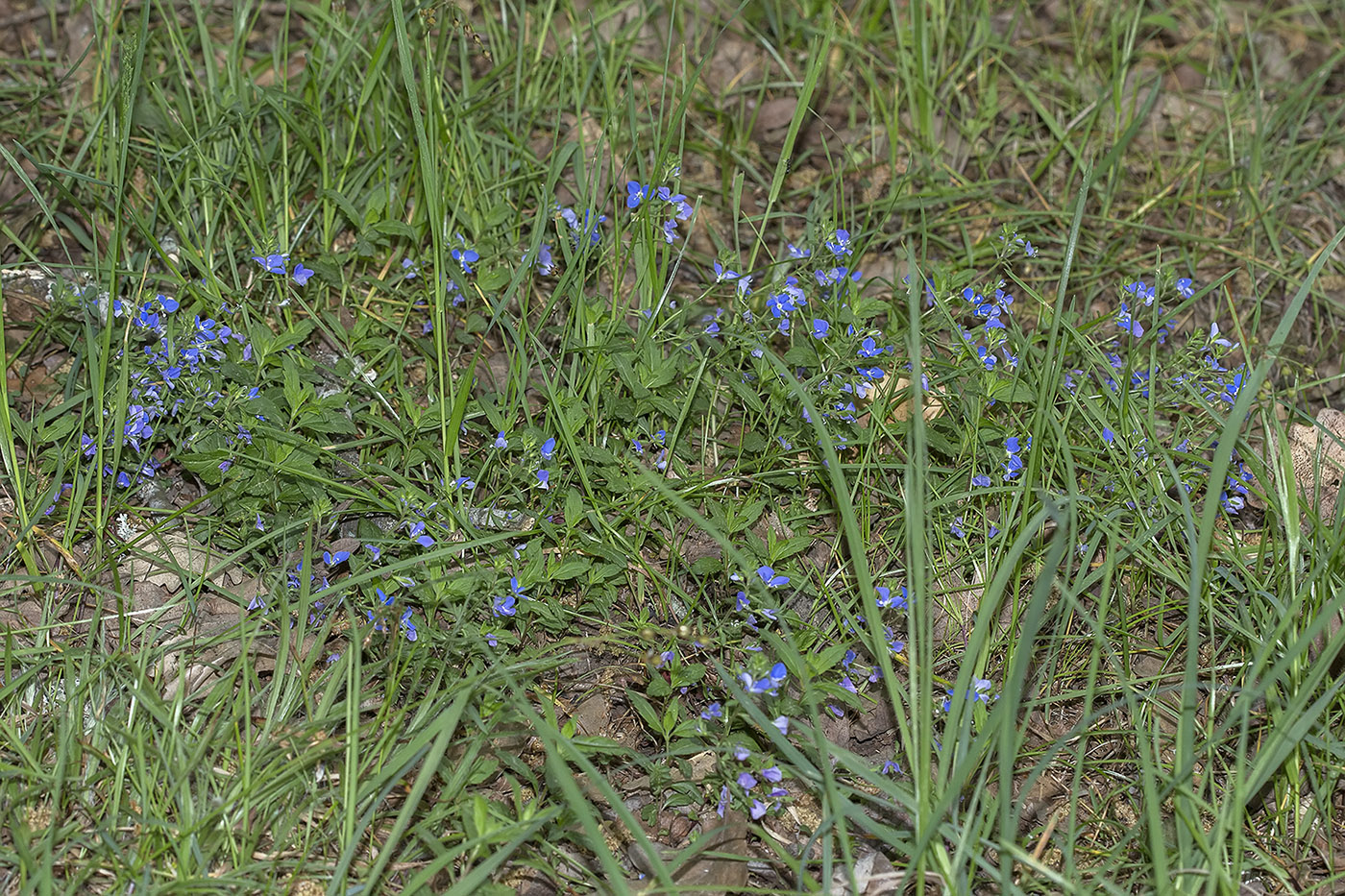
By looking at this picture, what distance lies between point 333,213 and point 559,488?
110 cm

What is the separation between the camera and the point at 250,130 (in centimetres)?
326

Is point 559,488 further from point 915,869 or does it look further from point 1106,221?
point 1106,221

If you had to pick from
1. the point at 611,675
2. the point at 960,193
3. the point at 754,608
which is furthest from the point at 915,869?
the point at 960,193

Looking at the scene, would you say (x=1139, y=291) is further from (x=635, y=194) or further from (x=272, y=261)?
(x=272, y=261)

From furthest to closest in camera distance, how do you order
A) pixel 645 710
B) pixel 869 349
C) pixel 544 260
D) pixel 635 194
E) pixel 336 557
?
pixel 544 260
pixel 635 194
pixel 869 349
pixel 336 557
pixel 645 710

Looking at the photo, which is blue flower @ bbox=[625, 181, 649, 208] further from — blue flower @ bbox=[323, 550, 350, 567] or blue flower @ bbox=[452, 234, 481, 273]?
blue flower @ bbox=[323, 550, 350, 567]

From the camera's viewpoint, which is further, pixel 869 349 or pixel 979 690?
pixel 869 349

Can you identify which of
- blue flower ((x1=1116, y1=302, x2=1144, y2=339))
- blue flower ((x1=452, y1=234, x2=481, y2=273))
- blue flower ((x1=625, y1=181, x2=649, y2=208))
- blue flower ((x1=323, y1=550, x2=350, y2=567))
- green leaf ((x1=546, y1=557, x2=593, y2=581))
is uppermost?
blue flower ((x1=625, y1=181, x2=649, y2=208))

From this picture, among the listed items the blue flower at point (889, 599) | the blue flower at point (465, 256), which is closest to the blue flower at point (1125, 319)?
the blue flower at point (889, 599)

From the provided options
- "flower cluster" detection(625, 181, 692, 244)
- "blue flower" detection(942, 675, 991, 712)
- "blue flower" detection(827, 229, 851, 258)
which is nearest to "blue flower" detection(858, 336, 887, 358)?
"blue flower" detection(827, 229, 851, 258)

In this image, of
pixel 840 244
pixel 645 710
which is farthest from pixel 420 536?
pixel 840 244

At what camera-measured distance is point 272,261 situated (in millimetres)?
2920

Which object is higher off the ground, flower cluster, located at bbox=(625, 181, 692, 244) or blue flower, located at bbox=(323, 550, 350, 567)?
flower cluster, located at bbox=(625, 181, 692, 244)

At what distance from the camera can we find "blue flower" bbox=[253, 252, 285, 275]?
292 cm
